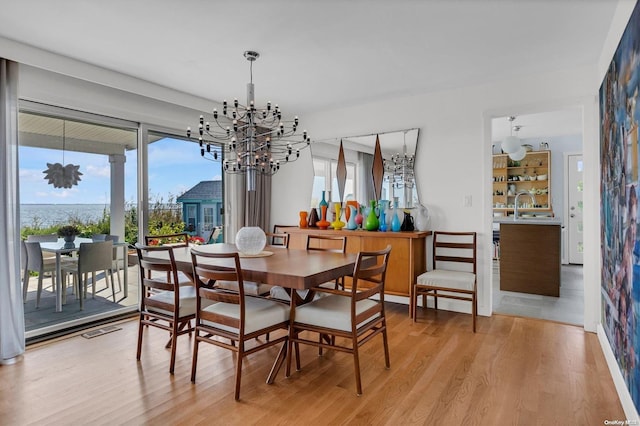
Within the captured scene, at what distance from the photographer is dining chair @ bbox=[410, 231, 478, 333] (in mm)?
3545

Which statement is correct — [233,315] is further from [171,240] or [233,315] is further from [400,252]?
[171,240]

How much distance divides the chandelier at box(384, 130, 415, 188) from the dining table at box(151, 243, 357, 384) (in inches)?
67.9

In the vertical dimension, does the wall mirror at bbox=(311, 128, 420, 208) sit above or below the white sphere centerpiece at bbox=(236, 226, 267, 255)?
above

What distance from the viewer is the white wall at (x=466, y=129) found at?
3619 mm

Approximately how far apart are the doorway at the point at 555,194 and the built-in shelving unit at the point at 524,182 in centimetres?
9

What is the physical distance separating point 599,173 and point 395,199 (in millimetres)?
1961

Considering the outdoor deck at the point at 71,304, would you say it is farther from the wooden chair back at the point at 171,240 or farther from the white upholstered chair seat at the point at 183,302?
the white upholstered chair seat at the point at 183,302

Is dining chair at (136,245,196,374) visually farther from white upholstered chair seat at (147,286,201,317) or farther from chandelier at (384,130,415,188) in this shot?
chandelier at (384,130,415,188)

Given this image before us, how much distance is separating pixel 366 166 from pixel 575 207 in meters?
4.87

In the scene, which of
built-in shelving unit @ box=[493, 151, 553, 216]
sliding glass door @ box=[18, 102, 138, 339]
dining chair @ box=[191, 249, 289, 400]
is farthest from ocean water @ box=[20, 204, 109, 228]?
built-in shelving unit @ box=[493, 151, 553, 216]

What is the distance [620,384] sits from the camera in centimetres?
221

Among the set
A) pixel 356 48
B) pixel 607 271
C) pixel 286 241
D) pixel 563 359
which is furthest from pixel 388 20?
pixel 563 359

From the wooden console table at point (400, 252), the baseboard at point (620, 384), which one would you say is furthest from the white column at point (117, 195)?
the baseboard at point (620, 384)

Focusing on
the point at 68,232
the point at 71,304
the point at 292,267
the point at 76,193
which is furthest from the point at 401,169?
the point at 71,304
